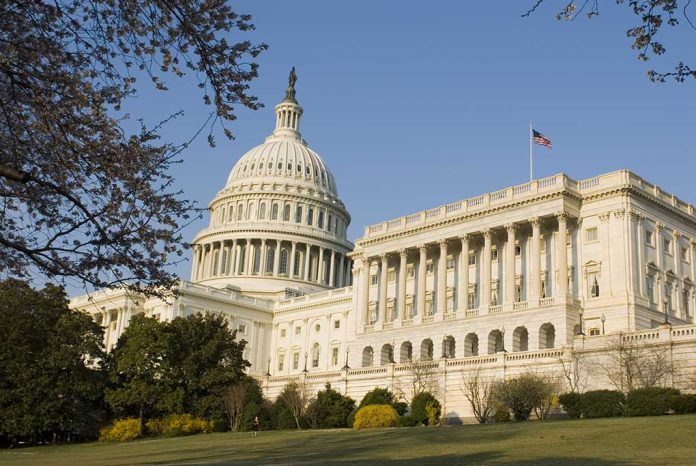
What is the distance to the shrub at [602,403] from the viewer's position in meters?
47.9

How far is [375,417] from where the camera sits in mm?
58375

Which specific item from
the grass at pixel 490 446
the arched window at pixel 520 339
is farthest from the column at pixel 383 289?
the grass at pixel 490 446

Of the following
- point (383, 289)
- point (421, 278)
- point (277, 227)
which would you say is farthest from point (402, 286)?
point (277, 227)

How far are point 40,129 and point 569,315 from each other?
63.9 m

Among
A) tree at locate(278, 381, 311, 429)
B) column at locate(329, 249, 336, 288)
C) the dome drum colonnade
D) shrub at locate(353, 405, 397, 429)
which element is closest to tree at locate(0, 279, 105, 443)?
tree at locate(278, 381, 311, 429)

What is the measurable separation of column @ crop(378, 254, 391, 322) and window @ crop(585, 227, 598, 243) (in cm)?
2377

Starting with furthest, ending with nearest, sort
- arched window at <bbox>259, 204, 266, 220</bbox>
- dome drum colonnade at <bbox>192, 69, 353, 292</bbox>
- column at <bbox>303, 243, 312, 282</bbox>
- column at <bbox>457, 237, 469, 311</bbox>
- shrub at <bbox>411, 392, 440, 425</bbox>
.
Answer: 1. arched window at <bbox>259, 204, 266, 220</bbox>
2. column at <bbox>303, 243, 312, 282</bbox>
3. dome drum colonnade at <bbox>192, 69, 353, 292</bbox>
4. column at <bbox>457, 237, 469, 311</bbox>
5. shrub at <bbox>411, 392, 440, 425</bbox>

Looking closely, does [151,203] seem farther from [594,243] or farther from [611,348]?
[594,243]

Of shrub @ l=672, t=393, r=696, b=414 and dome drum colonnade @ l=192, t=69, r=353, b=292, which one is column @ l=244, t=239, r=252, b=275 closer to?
dome drum colonnade @ l=192, t=69, r=353, b=292

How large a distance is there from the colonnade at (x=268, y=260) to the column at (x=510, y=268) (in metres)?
62.1

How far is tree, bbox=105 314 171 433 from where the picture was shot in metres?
70.7

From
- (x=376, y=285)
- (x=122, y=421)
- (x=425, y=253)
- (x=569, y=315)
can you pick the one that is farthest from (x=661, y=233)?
(x=122, y=421)

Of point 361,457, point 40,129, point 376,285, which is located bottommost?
point 361,457

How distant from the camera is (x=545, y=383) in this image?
182ft
